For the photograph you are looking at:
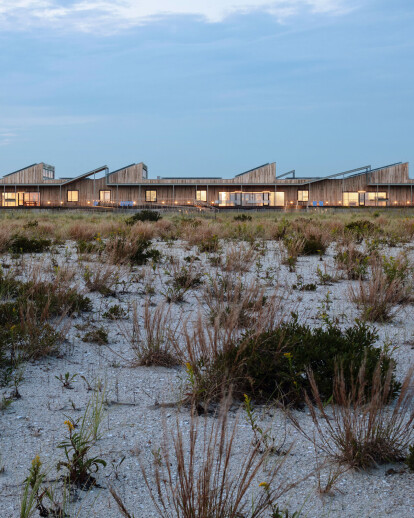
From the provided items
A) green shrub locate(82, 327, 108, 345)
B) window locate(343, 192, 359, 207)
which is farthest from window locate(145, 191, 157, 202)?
green shrub locate(82, 327, 108, 345)

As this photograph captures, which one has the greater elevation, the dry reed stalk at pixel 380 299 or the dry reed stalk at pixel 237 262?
the dry reed stalk at pixel 237 262

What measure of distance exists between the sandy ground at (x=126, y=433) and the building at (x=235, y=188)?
124 ft

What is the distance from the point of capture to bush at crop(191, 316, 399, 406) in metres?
3.76

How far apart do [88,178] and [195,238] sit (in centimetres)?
3493

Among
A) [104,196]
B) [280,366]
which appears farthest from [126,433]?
[104,196]

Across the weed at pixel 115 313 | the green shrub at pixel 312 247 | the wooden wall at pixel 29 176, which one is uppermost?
the wooden wall at pixel 29 176

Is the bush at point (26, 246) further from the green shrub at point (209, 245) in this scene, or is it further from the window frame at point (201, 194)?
the window frame at point (201, 194)

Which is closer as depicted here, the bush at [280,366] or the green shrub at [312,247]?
the bush at [280,366]

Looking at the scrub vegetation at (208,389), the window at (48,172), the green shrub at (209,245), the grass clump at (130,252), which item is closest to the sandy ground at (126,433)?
the scrub vegetation at (208,389)

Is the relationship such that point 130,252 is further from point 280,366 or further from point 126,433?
point 126,433

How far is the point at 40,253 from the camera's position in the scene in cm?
1012

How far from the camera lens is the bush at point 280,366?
3.76 m

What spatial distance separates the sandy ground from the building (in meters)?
37.9

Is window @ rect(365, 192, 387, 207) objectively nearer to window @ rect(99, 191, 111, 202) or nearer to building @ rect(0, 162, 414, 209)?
building @ rect(0, 162, 414, 209)
